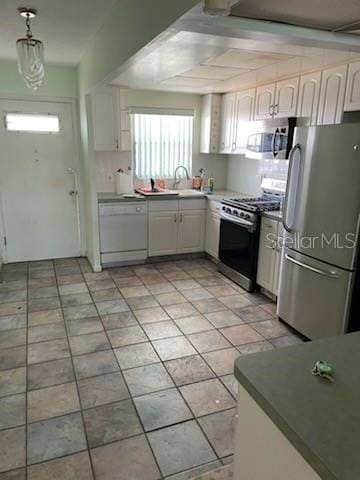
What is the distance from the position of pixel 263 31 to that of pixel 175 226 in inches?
129

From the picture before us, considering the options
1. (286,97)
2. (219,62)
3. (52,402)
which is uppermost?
(219,62)

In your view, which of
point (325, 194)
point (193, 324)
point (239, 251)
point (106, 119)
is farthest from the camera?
point (106, 119)

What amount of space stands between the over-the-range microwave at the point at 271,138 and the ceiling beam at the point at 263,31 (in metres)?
1.33

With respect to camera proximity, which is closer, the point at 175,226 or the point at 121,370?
the point at 121,370

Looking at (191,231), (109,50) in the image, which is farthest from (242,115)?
(109,50)

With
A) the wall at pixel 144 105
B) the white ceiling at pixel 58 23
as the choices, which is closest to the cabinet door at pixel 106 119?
the wall at pixel 144 105

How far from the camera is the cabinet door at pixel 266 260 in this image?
12.2 feet

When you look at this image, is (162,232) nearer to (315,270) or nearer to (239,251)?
(239,251)

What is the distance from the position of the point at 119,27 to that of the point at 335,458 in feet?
9.28

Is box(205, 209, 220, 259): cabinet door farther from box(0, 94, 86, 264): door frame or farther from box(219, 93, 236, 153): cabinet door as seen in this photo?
box(0, 94, 86, 264): door frame

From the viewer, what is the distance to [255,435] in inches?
42.6

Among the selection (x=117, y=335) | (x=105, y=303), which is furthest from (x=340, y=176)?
(x=105, y=303)

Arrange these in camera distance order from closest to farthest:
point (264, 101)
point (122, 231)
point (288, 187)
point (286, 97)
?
point (288, 187) → point (286, 97) → point (264, 101) → point (122, 231)

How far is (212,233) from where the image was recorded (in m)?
4.98
